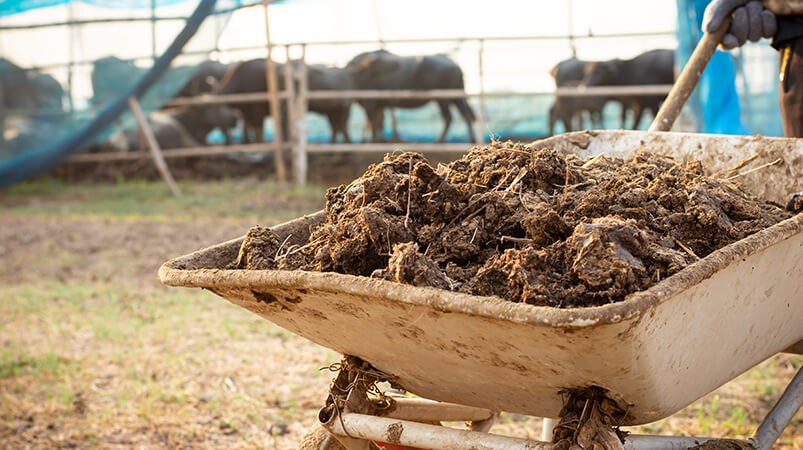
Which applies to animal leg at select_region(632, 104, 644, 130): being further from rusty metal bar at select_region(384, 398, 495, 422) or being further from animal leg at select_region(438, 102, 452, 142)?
rusty metal bar at select_region(384, 398, 495, 422)

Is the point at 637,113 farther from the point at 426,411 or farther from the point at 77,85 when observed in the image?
the point at 426,411

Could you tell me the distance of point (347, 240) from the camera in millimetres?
1555

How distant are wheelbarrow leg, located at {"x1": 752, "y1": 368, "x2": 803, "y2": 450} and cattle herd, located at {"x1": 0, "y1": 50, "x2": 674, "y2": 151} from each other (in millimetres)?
8152

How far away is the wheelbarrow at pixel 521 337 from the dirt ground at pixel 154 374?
124 cm

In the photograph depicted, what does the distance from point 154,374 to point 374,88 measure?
7523mm

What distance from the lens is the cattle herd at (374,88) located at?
10.0 meters

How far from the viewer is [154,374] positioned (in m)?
3.64

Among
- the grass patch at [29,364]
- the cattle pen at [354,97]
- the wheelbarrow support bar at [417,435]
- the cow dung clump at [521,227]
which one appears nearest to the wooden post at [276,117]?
the cattle pen at [354,97]

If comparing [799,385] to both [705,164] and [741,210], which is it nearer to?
[741,210]

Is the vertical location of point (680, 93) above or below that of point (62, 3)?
below

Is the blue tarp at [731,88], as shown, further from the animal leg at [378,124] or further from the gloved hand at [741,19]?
the animal leg at [378,124]

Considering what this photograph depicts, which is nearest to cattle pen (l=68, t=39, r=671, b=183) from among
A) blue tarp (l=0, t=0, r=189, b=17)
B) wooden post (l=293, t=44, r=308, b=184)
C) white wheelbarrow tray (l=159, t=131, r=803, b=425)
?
wooden post (l=293, t=44, r=308, b=184)

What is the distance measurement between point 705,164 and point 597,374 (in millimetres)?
1176

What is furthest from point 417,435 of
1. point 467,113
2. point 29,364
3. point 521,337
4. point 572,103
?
point 467,113
